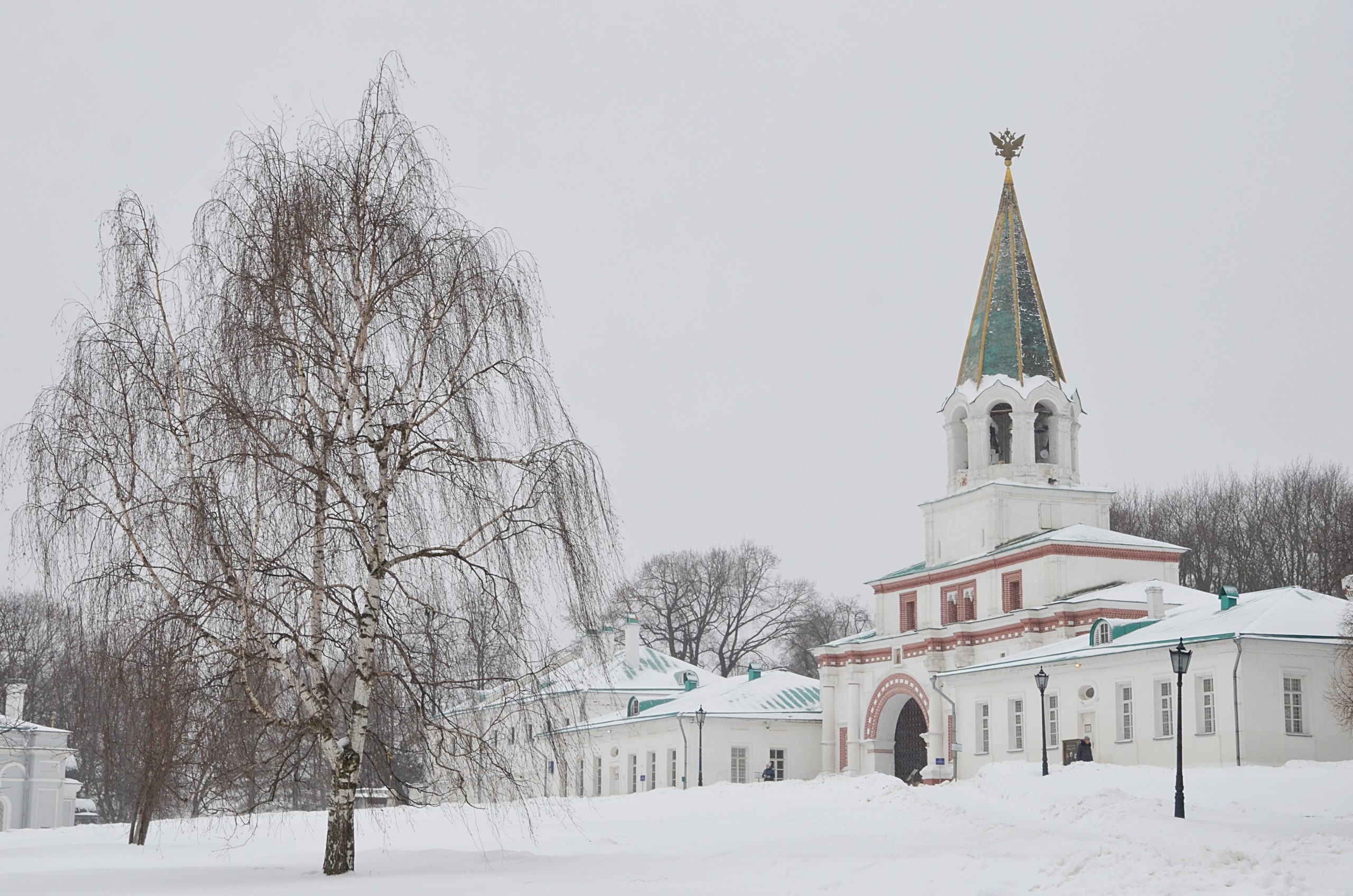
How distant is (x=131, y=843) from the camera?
2720 cm

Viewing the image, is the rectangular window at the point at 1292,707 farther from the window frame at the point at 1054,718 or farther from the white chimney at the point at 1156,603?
the window frame at the point at 1054,718

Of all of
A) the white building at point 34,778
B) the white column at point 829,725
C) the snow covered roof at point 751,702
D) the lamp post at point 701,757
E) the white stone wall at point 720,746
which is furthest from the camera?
the snow covered roof at point 751,702

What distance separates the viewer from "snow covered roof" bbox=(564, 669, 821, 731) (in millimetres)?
57000

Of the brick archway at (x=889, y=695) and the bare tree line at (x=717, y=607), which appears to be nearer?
the brick archway at (x=889, y=695)

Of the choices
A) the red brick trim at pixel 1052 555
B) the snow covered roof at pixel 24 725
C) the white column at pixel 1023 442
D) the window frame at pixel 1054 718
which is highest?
the white column at pixel 1023 442

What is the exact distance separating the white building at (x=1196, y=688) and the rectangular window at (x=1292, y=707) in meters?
0.03

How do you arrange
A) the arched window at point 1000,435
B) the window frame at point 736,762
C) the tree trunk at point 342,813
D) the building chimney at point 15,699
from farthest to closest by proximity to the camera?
the window frame at point 736,762 < the building chimney at point 15,699 < the arched window at point 1000,435 < the tree trunk at point 342,813

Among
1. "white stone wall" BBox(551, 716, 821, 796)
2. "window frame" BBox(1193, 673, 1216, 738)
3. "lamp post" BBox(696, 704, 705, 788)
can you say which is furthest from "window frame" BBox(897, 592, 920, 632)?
"window frame" BBox(1193, 673, 1216, 738)

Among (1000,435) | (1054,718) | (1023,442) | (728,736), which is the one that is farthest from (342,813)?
(728,736)

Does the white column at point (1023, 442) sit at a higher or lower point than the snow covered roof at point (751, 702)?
higher

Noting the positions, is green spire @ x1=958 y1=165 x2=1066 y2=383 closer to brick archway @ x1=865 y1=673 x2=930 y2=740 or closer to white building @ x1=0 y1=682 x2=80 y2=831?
brick archway @ x1=865 y1=673 x2=930 y2=740

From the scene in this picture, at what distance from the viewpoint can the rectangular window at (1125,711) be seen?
39.8 m

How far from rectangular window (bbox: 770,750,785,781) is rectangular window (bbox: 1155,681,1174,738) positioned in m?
20.8

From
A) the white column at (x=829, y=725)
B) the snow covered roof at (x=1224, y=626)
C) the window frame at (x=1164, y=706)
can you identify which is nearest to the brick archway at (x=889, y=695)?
the white column at (x=829, y=725)
